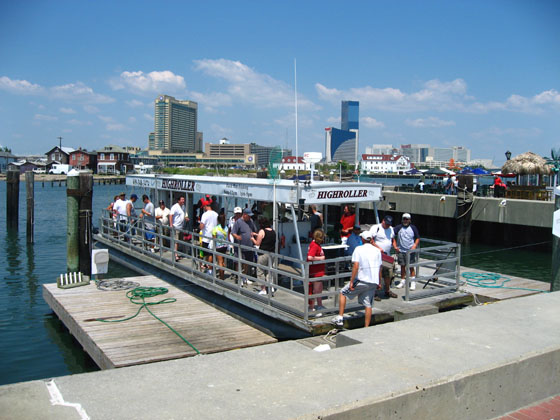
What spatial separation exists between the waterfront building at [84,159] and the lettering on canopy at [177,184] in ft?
353

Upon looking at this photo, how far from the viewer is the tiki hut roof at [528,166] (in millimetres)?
30656

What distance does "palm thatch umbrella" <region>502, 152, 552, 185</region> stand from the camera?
30656 mm

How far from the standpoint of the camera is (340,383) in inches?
174

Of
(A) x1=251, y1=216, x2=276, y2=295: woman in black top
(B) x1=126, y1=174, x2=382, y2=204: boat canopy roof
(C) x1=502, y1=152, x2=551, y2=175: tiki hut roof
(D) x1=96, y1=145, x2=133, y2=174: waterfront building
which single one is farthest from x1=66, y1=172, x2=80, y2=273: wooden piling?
(D) x1=96, y1=145, x2=133, y2=174: waterfront building

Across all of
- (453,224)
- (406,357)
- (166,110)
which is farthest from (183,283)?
(166,110)

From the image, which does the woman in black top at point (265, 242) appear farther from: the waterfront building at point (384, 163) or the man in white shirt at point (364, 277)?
the waterfront building at point (384, 163)

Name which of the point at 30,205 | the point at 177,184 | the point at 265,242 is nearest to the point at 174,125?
the point at 30,205

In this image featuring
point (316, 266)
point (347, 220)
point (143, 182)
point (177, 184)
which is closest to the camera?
point (316, 266)

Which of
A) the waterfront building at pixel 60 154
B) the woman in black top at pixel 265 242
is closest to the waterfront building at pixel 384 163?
the waterfront building at pixel 60 154

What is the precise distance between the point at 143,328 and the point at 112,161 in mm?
113765

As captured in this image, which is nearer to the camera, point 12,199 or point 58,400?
point 58,400

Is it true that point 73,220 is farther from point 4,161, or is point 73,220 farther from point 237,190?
point 4,161

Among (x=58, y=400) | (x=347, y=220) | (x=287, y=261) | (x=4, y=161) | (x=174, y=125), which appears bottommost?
(x=58, y=400)

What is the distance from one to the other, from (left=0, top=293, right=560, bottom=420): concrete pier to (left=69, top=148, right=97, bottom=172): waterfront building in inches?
4663
